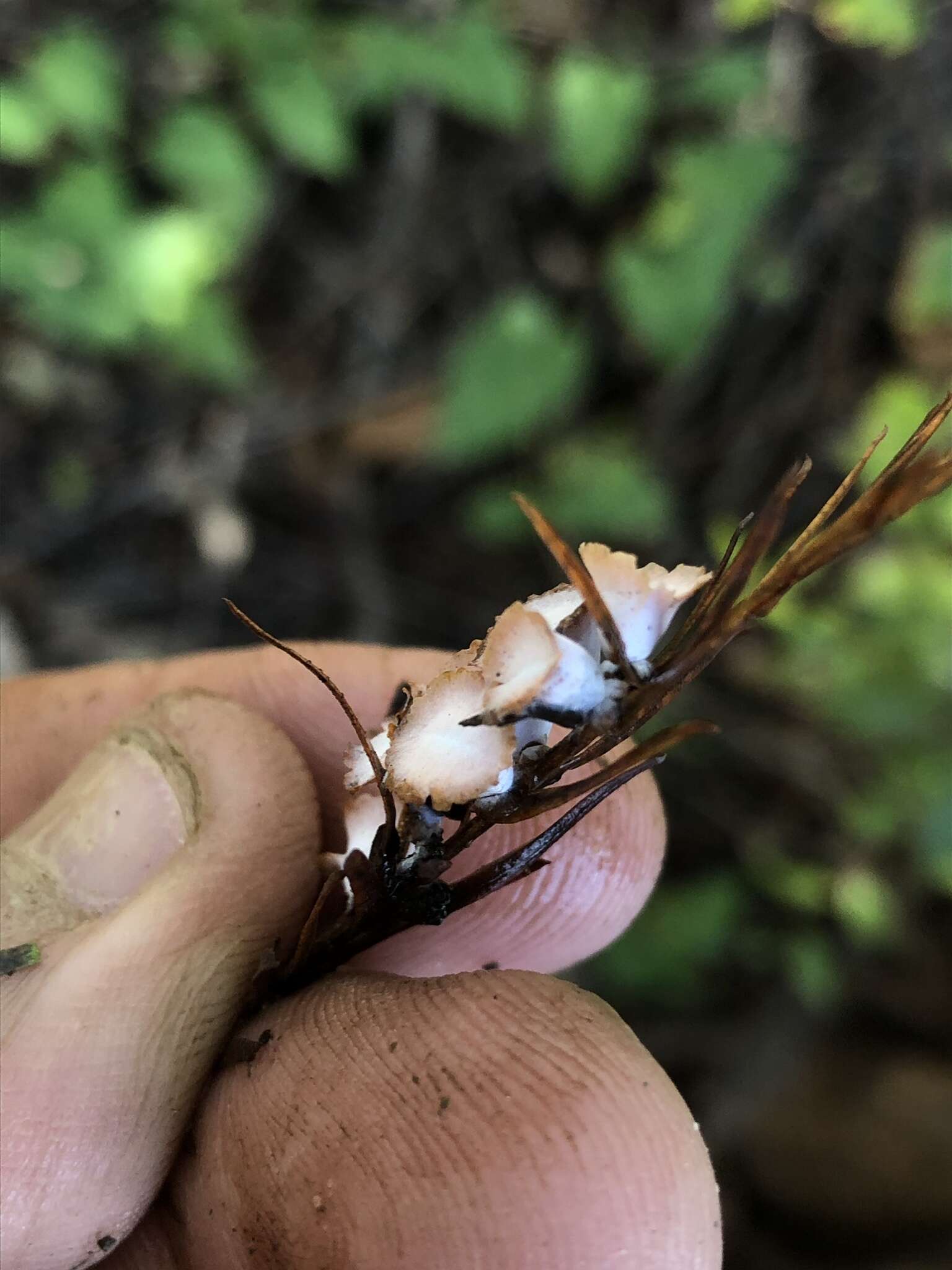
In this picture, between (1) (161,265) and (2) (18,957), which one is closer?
(2) (18,957)

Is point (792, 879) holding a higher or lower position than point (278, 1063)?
lower

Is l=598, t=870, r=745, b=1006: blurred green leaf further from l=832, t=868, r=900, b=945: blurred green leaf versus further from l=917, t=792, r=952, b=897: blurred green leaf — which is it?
l=917, t=792, r=952, b=897: blurred green leaf

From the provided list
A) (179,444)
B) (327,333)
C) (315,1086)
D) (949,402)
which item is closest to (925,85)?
(327,333)

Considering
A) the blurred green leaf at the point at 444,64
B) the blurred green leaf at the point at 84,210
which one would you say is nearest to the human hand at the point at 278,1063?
the blurred green leaf at the point at 84,210

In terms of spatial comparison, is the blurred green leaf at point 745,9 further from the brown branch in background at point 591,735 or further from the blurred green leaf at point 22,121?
the brown branch in background at point 591,735

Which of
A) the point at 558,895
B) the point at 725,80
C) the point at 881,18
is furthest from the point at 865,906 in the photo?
the point at 725,80

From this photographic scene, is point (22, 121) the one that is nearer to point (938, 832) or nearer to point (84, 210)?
point (84, 210)
